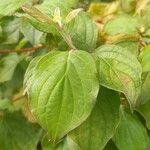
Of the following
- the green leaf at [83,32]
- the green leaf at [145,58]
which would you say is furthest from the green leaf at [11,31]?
the green leaf at [145,58]

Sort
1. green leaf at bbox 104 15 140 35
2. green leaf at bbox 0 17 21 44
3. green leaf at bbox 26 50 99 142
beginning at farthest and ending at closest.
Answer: green leaf at bbox 0 17 21 44 < green leaf at bbox 104 15 140 35 < green leaf at bbox 26 50 99 142

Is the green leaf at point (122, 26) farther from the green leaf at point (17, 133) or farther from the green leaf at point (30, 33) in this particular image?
the green leaf at point (17, 133)

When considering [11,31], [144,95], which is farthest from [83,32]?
[11,31]

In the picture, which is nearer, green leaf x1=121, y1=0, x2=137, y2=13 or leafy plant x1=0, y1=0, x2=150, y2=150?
leafy plant x1=0, y1=0, x2=150, y2=150

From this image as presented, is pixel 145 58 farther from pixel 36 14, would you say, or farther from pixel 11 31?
pixel 11 31

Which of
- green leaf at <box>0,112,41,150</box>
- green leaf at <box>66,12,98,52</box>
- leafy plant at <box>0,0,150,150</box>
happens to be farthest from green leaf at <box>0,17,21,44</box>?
green leaf at <box>66,12,98,52</box>

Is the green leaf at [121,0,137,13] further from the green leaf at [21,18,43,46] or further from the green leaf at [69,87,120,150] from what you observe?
the green leaf at [69,87,120,150]
